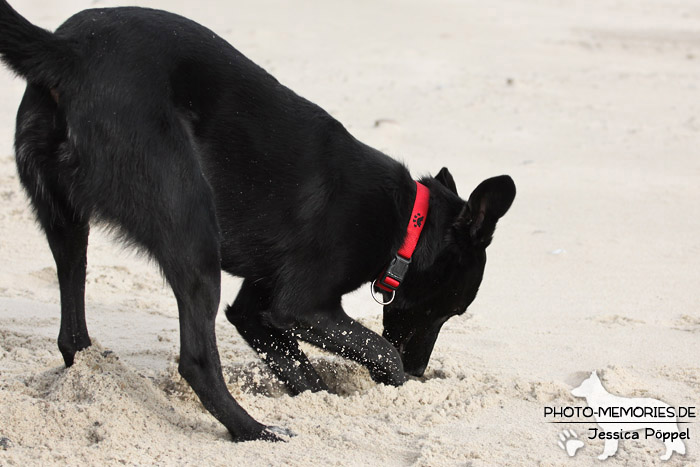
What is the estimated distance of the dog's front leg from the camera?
3.50 metres

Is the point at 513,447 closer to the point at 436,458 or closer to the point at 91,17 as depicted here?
the point at 436,458

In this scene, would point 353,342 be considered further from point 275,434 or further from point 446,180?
point 446,180

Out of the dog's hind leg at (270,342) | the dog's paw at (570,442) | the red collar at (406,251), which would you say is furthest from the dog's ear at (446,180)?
the dog's paw at (570,442)

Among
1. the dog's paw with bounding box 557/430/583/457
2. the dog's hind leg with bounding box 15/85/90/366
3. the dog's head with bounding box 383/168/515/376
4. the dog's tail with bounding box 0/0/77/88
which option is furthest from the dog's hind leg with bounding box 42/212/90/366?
the dog's paw with bounding box 557/430/583/457

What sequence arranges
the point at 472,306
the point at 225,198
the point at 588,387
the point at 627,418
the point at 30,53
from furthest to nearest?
the point at 472,306, the point at 588,387, the point at 627,418, the point at 225,198, the point at 30,53

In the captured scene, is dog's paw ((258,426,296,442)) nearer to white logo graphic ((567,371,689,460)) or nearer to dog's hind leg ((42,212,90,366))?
dog's hind leg ((42,212,90,366))

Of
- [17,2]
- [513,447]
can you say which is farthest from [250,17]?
[513,447]

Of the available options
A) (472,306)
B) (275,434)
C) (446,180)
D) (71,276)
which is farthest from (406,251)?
(472,306)

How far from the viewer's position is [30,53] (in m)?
2.97

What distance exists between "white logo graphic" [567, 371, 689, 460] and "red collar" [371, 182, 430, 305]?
2.80 feet

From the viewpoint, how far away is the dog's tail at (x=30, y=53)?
9.73 feet

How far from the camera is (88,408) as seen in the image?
314cm

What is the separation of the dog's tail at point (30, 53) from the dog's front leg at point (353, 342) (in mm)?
1263

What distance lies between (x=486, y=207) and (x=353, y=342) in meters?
0.75
